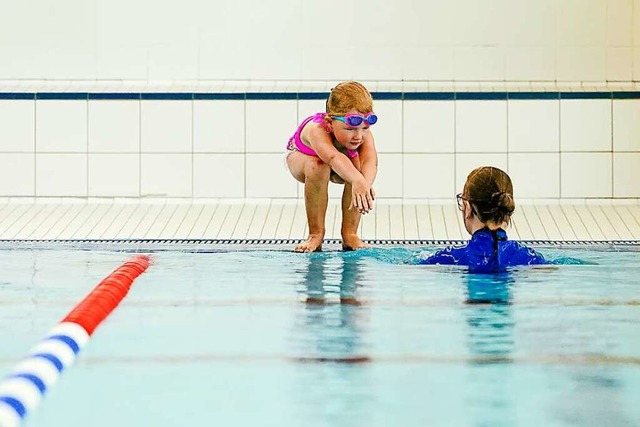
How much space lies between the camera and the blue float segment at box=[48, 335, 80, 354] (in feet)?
9.55

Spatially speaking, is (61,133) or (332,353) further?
(61,133)

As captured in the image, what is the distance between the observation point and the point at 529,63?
7176 mm

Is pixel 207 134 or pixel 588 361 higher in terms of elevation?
pixel 207 134

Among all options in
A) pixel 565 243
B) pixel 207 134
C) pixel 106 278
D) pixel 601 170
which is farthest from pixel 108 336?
pixel 601 170

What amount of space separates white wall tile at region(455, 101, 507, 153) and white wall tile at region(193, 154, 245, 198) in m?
1.29

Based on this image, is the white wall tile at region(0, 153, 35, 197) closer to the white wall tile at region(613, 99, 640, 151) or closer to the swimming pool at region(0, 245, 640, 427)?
the swimming pool at region(0, 245, 640, 427)

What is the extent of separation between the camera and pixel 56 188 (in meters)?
7.17

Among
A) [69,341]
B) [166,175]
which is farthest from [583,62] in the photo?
[69,341]

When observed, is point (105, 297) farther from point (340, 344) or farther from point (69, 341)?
point (340, 344)

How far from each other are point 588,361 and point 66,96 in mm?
4944

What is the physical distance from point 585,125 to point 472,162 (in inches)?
27.4

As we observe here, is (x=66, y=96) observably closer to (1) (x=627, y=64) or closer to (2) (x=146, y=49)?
(2) (x=146, y=49)

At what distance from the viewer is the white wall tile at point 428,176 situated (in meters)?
7.13

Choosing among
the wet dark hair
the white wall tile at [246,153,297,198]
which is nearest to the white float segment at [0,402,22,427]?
the wet dark hair
